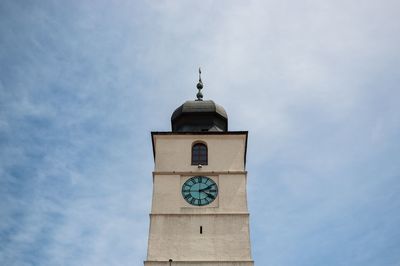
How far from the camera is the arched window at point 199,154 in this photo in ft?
105

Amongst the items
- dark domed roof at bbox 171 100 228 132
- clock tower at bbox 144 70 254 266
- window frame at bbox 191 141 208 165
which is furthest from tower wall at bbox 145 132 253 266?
dark domed roof at bbox 171 100 228 132

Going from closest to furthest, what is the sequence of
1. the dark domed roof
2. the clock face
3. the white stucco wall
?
the clock face < the white stucco wall < the dark domed roof

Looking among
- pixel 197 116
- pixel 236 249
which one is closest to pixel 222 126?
pixel 197 116

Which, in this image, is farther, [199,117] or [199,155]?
[199,117]

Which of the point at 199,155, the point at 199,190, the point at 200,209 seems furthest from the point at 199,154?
the point at 200,209

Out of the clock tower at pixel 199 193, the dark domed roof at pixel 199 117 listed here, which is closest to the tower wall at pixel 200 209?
the clock tower at pixel 199 193

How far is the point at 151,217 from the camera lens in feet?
95.6

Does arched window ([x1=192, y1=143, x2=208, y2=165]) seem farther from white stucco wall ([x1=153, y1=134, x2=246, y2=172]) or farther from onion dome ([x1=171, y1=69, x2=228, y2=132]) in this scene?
onion dome ([x1=171, y1=69, x2=228, y2=132])

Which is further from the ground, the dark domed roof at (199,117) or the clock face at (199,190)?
the dark domed roof at (199,117)

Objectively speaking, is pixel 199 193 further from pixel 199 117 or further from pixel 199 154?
pixel 199 117

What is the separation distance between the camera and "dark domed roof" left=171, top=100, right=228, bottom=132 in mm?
33812

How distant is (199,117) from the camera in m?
34.0

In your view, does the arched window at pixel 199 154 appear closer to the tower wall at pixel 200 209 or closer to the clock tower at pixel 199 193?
the clock tower at pixel 199 193

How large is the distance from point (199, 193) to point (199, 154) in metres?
2.60
